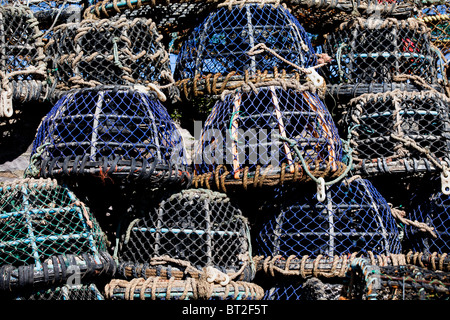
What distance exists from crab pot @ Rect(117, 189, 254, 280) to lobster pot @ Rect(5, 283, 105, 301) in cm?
25

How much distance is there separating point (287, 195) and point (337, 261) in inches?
17.4

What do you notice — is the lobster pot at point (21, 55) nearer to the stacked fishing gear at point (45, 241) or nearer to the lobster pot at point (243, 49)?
the stacked fishing gear at point (45, 241)

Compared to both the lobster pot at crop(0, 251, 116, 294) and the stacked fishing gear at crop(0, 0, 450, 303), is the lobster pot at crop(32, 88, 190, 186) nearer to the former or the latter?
the stacked fishing gear at crop(0, 0, 450, 303)

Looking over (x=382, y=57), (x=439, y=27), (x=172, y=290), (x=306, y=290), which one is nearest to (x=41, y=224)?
(x=172, y=290)

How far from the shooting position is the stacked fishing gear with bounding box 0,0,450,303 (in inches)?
115

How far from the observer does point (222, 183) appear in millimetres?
3145

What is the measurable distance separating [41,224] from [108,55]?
0.93 metres

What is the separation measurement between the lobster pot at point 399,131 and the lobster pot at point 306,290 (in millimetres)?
668

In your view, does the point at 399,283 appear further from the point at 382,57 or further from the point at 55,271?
the point at 382,57

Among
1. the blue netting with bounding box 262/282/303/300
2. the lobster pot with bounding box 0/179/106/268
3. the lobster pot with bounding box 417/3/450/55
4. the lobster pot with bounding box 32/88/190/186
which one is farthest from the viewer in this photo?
the lobster pot with bounding box 417/3/450/55

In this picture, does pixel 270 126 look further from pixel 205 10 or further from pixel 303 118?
pixel 205 10

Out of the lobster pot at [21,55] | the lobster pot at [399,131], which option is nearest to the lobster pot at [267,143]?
the lobster pot at [399,131]

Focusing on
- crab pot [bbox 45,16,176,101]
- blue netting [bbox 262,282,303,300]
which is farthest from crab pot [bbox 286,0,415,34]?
blue netting [bbox 262,282,303,300]

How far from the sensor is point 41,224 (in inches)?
117
